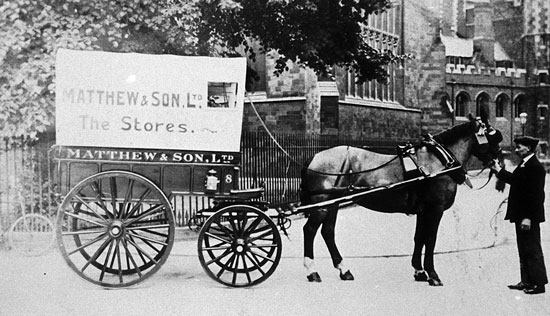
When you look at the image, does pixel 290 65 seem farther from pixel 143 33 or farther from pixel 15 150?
pixel 15 150

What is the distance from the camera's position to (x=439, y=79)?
6.15 meters

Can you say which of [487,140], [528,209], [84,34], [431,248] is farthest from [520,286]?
[84,34]

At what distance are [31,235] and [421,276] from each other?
3.55 metres

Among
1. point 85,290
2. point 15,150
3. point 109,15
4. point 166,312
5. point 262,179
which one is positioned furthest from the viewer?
point 262,179

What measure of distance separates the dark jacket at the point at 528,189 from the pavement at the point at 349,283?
0.64 metres

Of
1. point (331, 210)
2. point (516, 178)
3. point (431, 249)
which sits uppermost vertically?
point (516, 178)

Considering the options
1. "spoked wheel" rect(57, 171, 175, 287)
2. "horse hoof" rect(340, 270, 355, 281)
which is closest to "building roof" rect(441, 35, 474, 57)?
"horse hoof" rect(340, 270, 355, 281)

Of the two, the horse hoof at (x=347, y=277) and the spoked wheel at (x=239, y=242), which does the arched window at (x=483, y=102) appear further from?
the spoked wheel at (x=239, y=242)

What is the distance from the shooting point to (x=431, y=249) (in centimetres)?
454

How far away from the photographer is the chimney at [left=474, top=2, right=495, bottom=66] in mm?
5241

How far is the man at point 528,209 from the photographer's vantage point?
4.27 m

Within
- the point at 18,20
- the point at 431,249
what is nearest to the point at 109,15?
the point at 18,20

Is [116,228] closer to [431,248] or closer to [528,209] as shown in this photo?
[431,248]

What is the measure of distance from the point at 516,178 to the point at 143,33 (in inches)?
135
